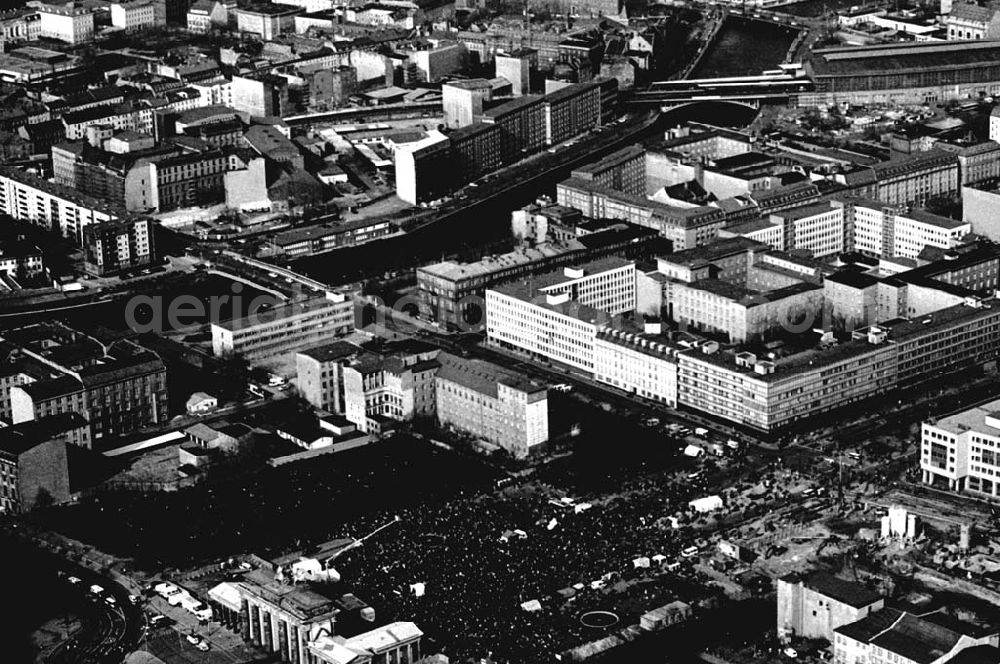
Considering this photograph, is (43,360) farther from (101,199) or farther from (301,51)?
(301,51)

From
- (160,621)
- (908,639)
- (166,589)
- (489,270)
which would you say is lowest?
(160,621)

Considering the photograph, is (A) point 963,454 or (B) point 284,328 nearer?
(A) point 963,454

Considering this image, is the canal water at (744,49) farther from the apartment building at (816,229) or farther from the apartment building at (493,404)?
the apartment building at (493,404)

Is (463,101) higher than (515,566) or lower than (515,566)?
higher

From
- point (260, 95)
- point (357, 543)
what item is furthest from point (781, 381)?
point (260, 95)

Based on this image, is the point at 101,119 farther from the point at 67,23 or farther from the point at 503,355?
the point at 503,355

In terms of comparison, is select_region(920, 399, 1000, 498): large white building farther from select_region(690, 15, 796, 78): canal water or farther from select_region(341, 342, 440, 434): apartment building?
select_region(690, 15, 796, 78): canal water
